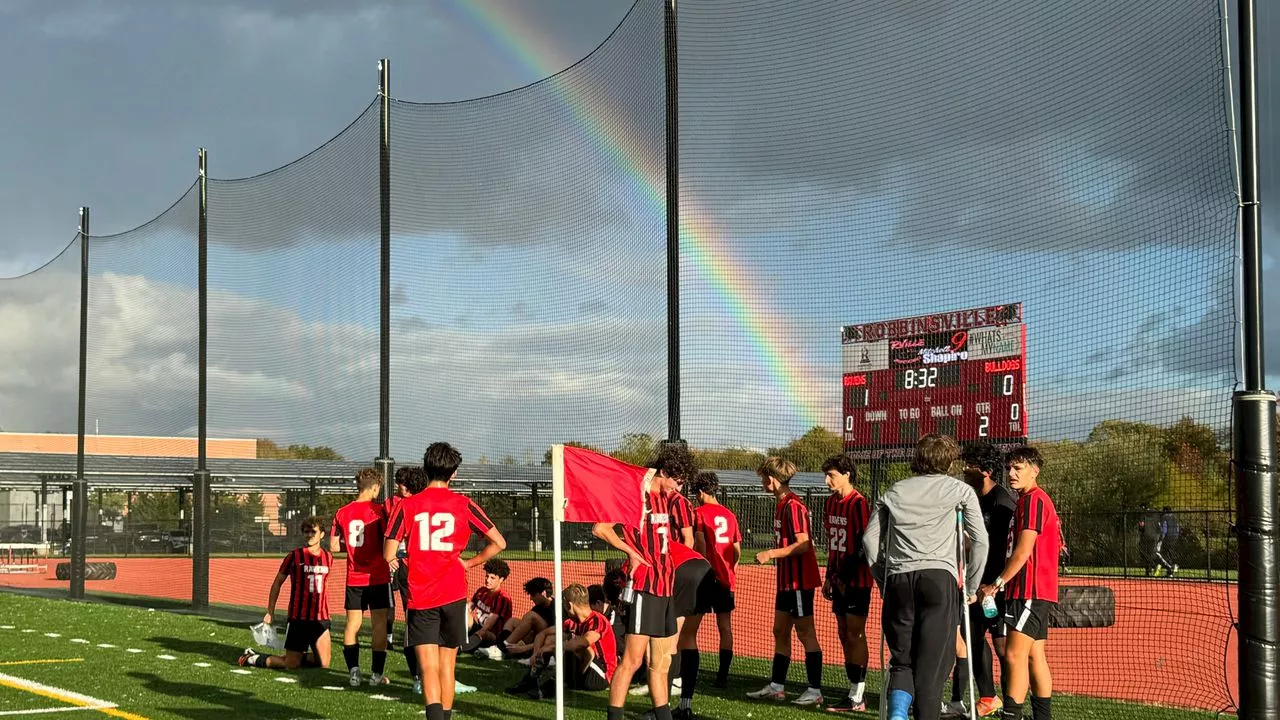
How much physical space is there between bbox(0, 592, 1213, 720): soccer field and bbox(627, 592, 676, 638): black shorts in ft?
4.94

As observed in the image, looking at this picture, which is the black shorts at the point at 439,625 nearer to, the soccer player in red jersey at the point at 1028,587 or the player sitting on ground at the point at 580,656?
the player sitting on ground at the point at 580,656

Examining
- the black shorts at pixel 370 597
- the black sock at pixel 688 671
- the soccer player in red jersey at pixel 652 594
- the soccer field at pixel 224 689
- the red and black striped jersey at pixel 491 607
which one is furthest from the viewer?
the red and black striped jersey at pixel 491 607

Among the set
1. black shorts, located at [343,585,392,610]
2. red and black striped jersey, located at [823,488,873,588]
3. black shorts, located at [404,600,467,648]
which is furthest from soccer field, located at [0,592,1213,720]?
black shorts, located at [404,600,467,648]

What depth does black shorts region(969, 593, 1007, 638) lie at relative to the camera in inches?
310

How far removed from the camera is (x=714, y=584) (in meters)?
9.77

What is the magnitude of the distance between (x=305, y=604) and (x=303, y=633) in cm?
31

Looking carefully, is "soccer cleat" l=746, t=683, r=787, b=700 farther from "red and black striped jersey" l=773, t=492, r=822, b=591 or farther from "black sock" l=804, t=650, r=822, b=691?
"red and black striped jersey" l=773, t=492, r=822, b=591

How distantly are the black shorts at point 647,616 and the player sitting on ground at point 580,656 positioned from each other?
255 cm

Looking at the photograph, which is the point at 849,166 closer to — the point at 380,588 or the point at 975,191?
the point at 975,191

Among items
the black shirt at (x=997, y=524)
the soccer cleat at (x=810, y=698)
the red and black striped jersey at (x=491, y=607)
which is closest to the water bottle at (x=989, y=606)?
the black shirt at (x=997, y=524)

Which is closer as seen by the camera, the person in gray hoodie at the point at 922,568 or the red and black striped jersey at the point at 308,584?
the person in gray hoodie at the point at 922,568

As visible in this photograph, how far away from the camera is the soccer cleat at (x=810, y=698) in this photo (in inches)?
359

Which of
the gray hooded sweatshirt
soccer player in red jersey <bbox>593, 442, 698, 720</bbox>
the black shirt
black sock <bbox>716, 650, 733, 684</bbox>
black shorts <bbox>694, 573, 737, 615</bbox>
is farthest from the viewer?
black sock <bbox>716, 650, 733, 684</bbox>

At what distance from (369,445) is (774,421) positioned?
688 cm
